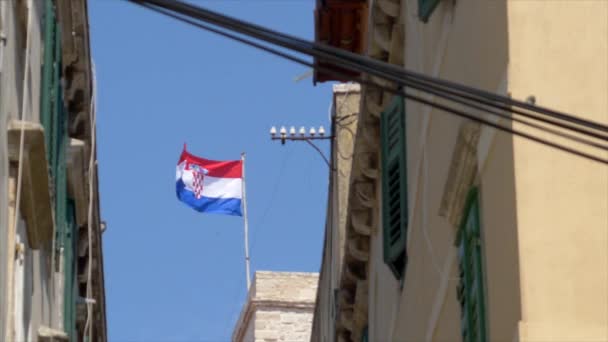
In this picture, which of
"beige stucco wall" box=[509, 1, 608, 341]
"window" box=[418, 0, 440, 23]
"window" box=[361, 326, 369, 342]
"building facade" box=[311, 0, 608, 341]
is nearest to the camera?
"beige stucco wall" box=[509, 1, 608, 341]

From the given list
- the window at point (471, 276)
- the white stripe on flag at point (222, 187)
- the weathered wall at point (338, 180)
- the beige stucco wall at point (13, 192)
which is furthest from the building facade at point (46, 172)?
the white stripe on flag at point (222, 187)

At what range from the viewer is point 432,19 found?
620 inches

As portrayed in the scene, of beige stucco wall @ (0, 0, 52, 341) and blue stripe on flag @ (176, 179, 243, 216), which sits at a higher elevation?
blue stripe on flag @ (176, 179, 243, 216)

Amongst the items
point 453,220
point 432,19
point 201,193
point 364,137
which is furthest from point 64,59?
Result: point 201,193

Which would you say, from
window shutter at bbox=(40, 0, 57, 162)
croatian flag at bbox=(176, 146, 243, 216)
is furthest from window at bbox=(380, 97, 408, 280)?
croatian flag at bbox=(176, 146, 243, 216)

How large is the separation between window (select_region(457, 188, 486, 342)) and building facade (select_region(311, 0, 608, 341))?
0.01 m

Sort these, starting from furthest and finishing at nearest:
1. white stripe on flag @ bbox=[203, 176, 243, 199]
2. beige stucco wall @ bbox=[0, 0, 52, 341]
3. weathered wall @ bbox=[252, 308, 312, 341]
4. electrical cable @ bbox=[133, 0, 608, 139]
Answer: weathered wall @ bbox=[252, 308, 312, 341], white stripe on flag @ bbox=[203, 176, 243, 199], beige stucco wall @ bbox=[0, 0, 52, 341], electrical cable @ bbox=[133, 0, 608, 139]

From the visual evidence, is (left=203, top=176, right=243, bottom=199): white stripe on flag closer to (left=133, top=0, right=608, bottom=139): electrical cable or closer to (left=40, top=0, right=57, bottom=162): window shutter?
(left=40, top=0, right=57, bottom=162): window shutter

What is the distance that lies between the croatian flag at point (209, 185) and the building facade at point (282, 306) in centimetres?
162

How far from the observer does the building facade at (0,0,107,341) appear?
41.5 ft

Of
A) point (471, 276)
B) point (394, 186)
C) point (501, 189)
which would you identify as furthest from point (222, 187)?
point (501, 189)

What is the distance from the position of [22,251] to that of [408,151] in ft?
16.0

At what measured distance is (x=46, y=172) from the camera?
14.0m

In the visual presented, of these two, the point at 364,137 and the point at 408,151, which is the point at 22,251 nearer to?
the point at 408,151
